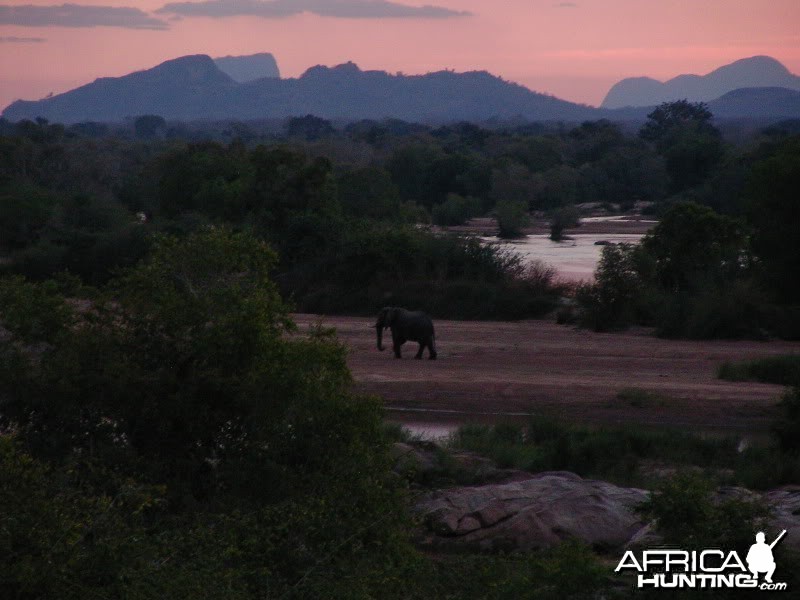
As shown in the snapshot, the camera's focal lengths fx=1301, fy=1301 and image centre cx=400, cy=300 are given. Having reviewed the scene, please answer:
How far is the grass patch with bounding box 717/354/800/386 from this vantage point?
26.1m

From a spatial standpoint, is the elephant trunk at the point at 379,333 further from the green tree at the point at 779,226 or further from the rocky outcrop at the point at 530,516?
the rocky outcrop at the point at 530,516

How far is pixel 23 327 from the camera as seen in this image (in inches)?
443

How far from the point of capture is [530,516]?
14.5 metres

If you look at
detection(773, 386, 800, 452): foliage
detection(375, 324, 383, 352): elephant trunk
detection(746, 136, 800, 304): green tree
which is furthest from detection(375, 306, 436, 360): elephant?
detection(746, 136, 800, 304): green tree

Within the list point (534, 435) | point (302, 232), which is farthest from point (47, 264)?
point (534, 435)

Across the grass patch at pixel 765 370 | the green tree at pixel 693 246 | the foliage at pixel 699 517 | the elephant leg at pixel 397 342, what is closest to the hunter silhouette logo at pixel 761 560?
the foliage at pixel 699 517

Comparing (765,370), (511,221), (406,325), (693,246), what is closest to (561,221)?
(511,221)

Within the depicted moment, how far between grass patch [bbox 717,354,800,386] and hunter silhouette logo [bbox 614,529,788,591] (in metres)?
17.3

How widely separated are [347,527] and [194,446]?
1.82 metres

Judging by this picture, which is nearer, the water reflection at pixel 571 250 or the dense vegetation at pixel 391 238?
the dense vegetation at pixel 391 238

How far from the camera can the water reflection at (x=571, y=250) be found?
168ft

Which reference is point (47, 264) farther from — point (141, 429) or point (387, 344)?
point (141, 429)

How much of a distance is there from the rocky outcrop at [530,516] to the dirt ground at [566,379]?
7.49m

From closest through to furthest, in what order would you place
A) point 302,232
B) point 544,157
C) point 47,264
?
point 302,232
point 47,264
point 544,157
